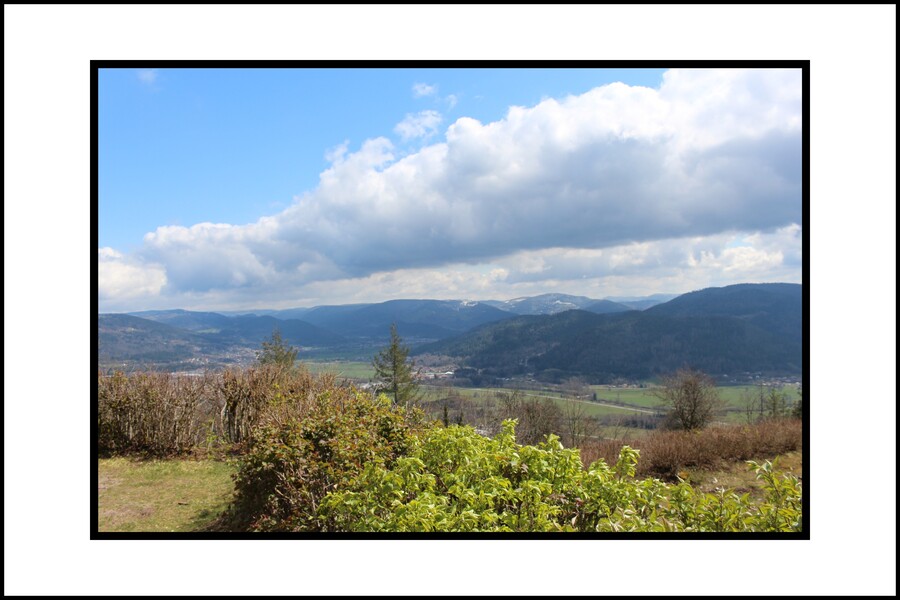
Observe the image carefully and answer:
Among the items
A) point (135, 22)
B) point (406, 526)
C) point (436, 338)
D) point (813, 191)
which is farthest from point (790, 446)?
point (436, 338)

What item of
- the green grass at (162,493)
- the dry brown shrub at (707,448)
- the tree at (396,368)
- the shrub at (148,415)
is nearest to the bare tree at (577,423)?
the tree at (396,368)

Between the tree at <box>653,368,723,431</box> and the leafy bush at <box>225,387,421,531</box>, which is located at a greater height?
the leafy bush at <box>225,387,421,531</box>

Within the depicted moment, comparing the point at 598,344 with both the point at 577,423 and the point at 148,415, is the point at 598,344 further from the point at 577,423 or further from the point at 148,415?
the point at 148,415

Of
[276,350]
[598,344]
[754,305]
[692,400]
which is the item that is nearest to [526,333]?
[598,344]

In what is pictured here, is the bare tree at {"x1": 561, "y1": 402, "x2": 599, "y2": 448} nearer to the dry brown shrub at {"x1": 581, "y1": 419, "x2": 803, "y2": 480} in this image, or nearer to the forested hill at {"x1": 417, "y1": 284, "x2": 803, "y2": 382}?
the forested hill at {"x1": 417, "y1": 284, "x2": 803, "y2": 382}

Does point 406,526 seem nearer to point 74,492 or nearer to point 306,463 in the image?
point 306,463

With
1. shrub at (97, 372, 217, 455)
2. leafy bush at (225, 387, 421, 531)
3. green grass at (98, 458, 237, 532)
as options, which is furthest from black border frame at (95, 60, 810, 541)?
shrub at (97, 372, 217, 455)
